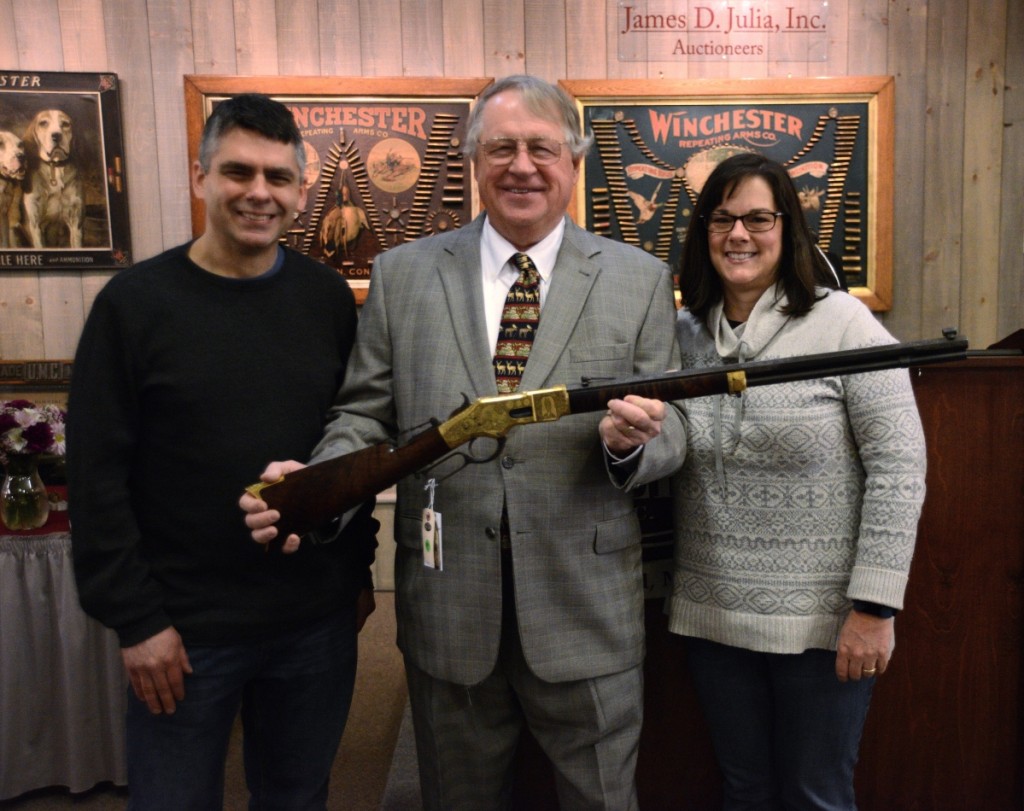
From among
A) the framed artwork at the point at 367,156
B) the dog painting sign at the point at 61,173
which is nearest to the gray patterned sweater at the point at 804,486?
the framed artwork at the point at 367,156

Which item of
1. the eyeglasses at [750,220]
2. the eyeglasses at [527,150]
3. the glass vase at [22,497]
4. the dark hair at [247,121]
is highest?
the dark hair at [247,121]

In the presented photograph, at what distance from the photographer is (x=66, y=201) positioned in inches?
148

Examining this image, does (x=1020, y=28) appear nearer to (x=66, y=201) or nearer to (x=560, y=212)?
(x=560, y=212)

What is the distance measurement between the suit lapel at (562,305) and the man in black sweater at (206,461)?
0.46 m

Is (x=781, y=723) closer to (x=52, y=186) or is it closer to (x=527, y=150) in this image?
(x=527, y=150)

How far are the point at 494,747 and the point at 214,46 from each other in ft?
11.3

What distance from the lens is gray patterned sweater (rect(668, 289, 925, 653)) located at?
154 centimetres

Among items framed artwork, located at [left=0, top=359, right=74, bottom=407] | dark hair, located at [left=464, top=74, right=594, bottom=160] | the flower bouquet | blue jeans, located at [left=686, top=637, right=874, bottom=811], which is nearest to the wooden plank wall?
framed artwork, located at [left=0, top=359, right=74, bottom=407]

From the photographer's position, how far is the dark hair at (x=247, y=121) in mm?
1555

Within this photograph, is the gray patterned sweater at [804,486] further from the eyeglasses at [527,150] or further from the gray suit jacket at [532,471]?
the eyeglasses at [527,150]

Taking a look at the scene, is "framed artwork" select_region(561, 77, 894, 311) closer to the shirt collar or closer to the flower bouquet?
the shirt collar

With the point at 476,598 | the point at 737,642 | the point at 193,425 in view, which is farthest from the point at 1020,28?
the point at 193,425

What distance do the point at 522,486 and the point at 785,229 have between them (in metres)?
0.78

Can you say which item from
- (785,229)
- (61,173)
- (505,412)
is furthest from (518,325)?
(61,173)
